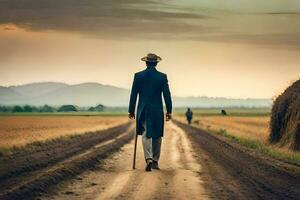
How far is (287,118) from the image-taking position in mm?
28188

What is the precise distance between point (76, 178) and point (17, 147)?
420 inches

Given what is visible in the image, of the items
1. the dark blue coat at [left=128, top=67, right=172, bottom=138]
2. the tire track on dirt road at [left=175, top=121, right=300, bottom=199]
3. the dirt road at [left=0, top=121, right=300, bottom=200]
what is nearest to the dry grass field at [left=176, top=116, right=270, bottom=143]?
the tire track on dirt road at [left=175, top=121, right=300, bottom=199]

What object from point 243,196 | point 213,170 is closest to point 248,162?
point 213,170

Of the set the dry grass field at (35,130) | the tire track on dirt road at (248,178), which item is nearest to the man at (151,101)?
the tire track on dirt road at (248,178)

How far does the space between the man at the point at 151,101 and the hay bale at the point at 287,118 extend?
11924 mm

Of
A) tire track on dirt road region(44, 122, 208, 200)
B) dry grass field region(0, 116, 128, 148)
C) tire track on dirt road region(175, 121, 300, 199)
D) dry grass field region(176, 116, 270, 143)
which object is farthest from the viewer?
dry grass field region(176, 116, 270, 143)

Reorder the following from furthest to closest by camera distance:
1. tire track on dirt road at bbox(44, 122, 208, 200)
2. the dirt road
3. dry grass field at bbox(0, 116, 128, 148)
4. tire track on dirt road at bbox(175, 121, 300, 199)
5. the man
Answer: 1. dry grass field at bbox(0, 116, 128, 148)
2. the man
3. tire track on dirt road at bbox(175, 121, 300, 199)
4. the dirt road
5. tire track on dirt road at bbox(44, 122, 208, 200)

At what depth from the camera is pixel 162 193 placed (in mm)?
10367

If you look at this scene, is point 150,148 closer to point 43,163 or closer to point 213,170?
point 213,170

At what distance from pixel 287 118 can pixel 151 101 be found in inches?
584

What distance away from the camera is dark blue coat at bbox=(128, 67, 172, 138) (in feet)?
47.8

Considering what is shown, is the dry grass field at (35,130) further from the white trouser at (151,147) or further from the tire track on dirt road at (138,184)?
the white trouser at (151,147)

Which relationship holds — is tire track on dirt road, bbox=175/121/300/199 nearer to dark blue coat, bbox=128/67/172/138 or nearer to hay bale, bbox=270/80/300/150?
dark blue coat, bbox=128/67/172/138

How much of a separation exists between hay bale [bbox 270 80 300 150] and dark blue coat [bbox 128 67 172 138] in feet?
39.1
